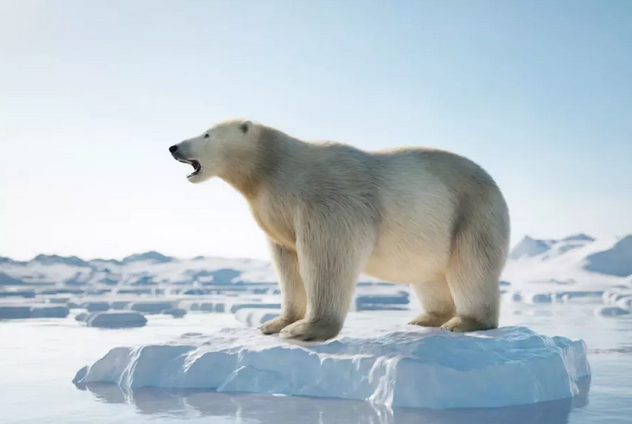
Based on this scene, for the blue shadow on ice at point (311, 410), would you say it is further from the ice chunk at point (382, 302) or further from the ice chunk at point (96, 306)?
the ice chunk at point (382, 302)

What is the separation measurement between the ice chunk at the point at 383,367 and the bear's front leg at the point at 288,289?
0.29m

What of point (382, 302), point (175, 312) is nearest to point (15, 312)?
point (175, 312)

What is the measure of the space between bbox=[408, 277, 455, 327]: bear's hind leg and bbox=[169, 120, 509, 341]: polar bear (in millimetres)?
344

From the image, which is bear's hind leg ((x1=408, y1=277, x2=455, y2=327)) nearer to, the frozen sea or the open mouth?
the frozen sea

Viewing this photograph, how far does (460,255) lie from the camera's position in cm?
603

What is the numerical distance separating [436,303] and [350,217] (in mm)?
1680

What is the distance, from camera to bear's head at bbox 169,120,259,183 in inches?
232

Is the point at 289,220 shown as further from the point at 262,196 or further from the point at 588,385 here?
the point at 588,385

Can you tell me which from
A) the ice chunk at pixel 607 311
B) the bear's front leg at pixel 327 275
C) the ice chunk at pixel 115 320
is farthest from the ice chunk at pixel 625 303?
the bear's front leg at pixel 327 275

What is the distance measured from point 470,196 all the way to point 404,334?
1439 mm

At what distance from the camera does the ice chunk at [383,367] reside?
4973mm

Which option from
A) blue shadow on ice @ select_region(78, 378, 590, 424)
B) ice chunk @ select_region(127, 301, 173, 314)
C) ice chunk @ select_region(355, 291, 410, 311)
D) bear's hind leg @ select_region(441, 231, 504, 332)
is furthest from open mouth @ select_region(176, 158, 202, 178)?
ice chunk @ select_region(355, 291, 410, 311)

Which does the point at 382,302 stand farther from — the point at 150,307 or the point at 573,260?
the point at 573,260

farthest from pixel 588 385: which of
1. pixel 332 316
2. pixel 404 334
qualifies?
pixel 332 316
